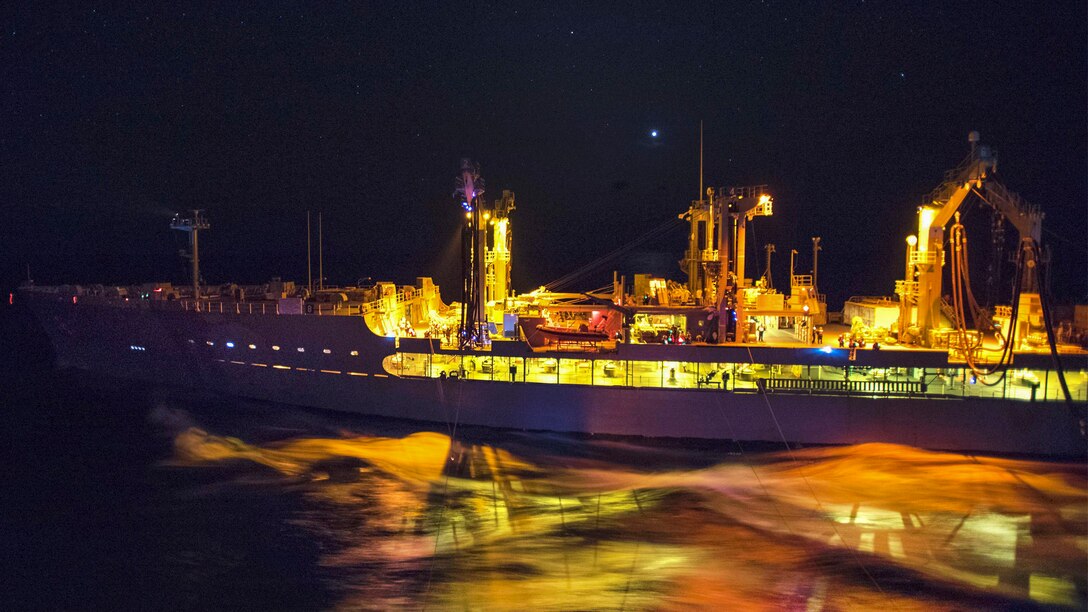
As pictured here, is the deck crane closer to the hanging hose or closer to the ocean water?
the hanging hose

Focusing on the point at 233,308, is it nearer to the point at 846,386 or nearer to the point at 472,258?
the point at 472,258

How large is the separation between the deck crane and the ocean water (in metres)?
4.29

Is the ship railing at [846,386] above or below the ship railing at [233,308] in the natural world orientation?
below

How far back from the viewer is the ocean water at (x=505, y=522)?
45.1ft

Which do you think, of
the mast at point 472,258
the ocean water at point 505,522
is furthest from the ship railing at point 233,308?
the mast at point 472,258

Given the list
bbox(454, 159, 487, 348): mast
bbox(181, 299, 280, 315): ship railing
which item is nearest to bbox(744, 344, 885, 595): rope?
bbox(454, 159, 487, 348): mast

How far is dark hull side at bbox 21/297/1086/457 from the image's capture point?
2088cm

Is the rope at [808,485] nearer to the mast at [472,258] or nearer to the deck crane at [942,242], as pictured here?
the deck crane at [942,242]

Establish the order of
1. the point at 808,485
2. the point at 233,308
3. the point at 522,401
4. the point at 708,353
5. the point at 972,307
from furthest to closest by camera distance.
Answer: the point at 233,308
the point at 522,401
the point at 708,353
the point at 972,307
the point at 808,485

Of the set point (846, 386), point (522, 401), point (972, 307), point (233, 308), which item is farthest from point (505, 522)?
point (233, 308)

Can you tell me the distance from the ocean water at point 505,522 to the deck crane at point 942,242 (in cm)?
429

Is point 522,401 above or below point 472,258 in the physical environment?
below

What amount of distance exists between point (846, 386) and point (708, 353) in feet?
13.2

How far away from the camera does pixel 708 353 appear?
2216 centimetres
